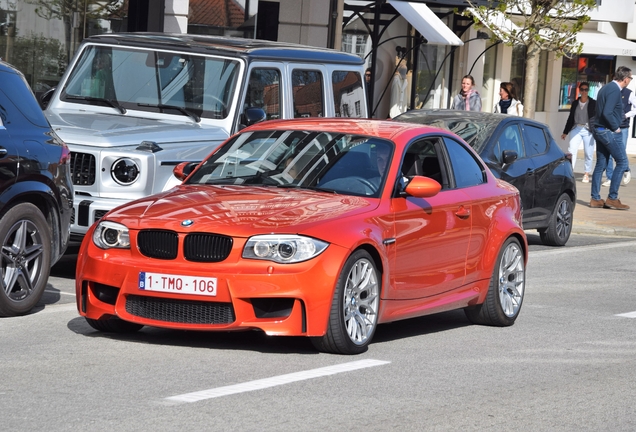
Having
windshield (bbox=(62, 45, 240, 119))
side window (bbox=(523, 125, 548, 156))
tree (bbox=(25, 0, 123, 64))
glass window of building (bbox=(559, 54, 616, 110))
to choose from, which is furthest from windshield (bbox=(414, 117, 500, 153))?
glass window of building (bbox=(559, 54, 616, 110))

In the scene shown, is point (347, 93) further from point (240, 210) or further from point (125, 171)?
point (240, 210)

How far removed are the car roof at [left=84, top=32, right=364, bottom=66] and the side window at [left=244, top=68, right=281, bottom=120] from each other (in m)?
0.14

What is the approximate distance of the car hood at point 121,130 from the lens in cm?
1084

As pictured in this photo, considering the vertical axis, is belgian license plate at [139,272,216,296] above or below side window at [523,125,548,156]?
below

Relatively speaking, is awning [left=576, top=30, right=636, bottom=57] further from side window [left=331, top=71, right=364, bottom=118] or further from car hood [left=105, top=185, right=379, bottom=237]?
car hood [left=105, top=185, right=379, bottom=237]

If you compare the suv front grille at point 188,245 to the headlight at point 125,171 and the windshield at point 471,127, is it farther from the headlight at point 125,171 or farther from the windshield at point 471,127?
the windshield at point 471,127

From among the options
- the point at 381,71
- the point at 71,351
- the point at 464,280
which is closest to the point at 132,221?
the point at 71,351

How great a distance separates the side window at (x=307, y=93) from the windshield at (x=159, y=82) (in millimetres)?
843

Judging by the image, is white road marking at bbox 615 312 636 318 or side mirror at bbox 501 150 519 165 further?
side mirror at bbox 501 150 519 165

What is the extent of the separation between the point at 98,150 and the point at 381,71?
20.8 m

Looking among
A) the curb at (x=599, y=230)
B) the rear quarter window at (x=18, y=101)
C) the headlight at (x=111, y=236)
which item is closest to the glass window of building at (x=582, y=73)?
the curb at (x=599, y=230)

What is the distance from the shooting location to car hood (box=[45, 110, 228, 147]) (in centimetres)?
1084

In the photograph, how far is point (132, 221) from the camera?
799 centimetres

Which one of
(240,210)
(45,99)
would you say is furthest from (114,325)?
(45,99)
